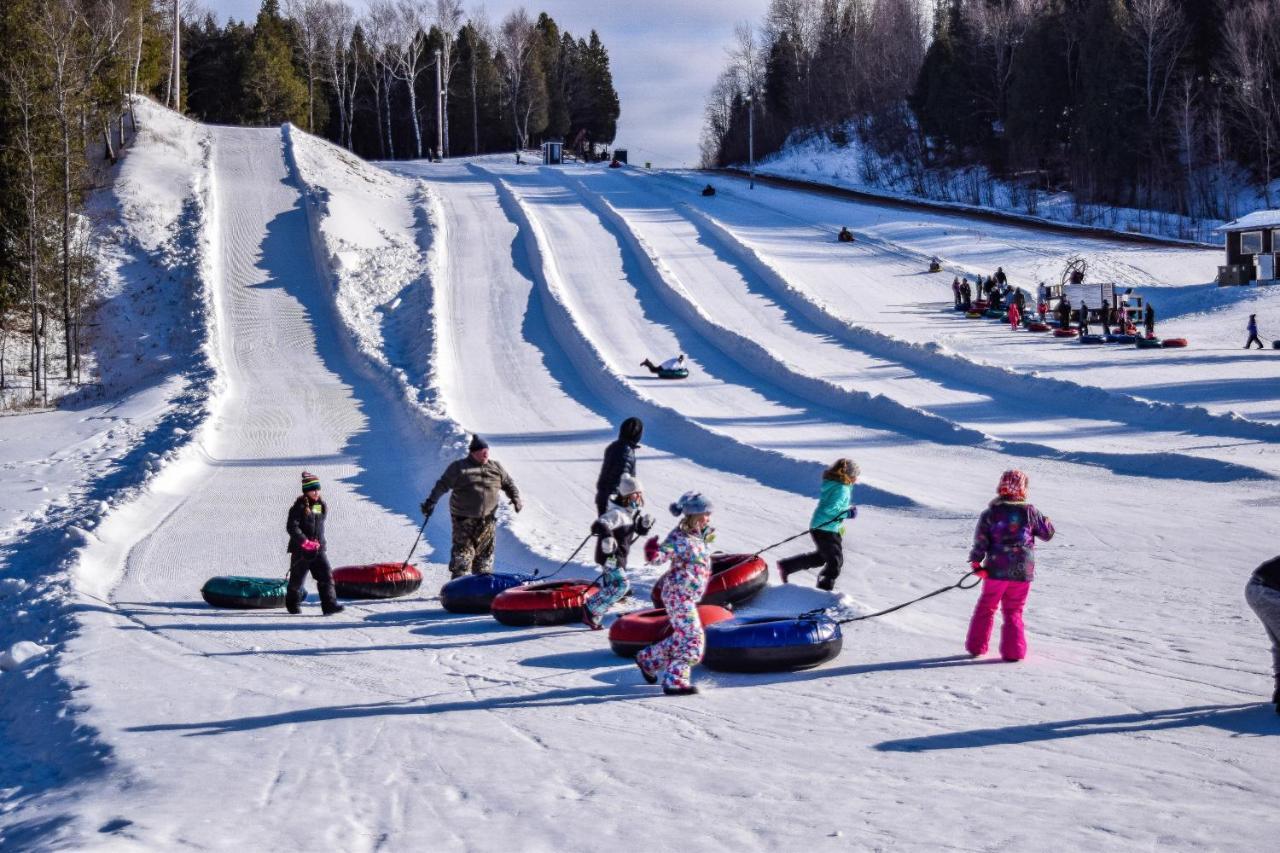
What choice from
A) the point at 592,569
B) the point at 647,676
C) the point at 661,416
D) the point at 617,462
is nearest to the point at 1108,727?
the point at 647,676

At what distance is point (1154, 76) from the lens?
211ft

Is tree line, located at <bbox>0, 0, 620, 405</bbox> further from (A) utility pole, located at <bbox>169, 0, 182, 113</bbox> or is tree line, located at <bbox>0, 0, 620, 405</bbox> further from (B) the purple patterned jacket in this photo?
(B) the purple patterned jacket

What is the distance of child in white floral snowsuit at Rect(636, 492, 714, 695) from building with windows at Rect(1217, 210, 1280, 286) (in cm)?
3872

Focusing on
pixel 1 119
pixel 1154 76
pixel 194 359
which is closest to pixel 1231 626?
pixel 194 359

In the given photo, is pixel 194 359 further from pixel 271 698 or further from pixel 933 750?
pixel 933 750

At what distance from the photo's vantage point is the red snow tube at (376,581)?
12.8 m

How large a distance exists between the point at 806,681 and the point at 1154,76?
212 ft

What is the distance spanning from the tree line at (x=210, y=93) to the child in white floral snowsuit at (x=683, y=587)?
90.9 feet

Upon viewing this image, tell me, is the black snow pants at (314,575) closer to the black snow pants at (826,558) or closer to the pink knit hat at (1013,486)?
the black snow pants at (826,558)

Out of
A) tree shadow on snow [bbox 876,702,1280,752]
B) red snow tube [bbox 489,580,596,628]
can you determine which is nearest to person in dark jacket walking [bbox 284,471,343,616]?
red snow tube [bbox 489,580,596,628]

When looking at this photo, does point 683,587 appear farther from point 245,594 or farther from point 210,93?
point 210,93

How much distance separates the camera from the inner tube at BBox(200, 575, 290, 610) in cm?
1244

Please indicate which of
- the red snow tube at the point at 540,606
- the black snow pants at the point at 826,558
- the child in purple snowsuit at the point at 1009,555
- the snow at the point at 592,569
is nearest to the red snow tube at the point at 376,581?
the snow at the point at 592,569

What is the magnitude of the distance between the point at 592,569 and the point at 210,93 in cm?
7900
